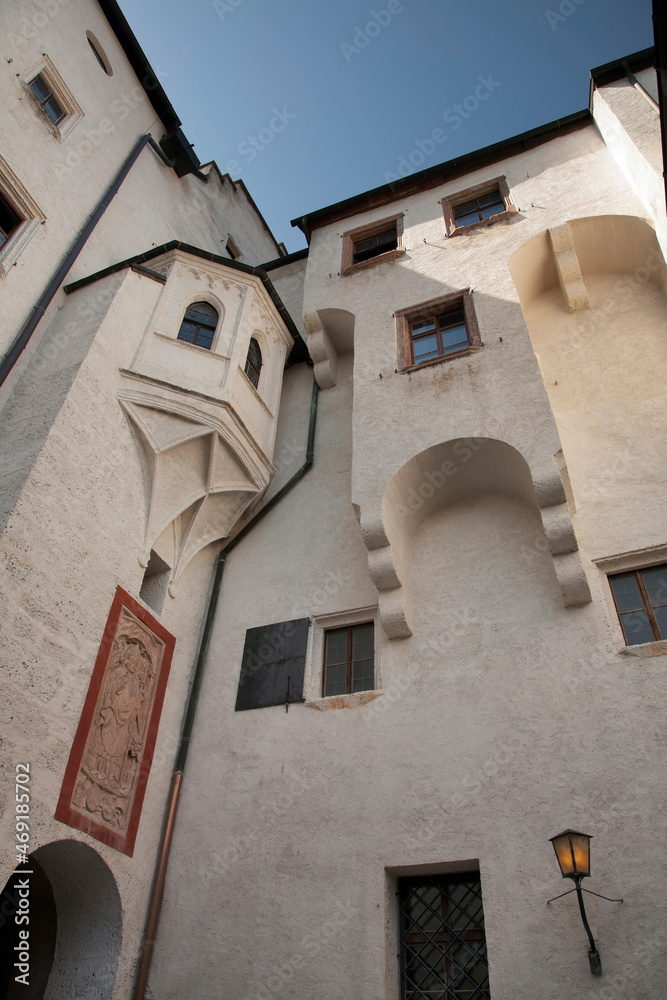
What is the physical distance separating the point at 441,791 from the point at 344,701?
161 centimetres

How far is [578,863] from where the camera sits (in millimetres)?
5797

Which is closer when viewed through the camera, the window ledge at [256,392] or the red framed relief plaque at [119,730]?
the red framed relief plaque at [119,730]

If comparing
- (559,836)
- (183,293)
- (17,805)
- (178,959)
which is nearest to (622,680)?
(559,836)

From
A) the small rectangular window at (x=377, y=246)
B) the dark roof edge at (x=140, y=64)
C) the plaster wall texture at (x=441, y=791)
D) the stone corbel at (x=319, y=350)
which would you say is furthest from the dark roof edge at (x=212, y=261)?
the dark roof edge at (x=140, y=64)

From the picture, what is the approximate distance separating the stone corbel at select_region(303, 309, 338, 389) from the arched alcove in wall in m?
3.52

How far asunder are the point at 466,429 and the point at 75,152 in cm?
860

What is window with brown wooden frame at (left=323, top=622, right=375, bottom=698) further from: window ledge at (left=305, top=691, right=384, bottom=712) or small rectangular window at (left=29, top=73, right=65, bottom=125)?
small rectangular window at (left=29, top=73, right=65, bottom=125)

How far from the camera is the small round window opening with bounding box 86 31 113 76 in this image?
13477 millimetres

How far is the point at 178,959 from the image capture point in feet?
24.0

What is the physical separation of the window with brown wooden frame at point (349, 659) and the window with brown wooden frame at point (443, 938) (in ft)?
7.42

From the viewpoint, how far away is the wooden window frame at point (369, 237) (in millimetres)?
12703

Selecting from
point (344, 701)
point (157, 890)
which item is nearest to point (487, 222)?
point (344, 701)

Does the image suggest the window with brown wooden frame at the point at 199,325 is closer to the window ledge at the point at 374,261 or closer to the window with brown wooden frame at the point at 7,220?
the window with brown wooden frame at the point at 7,220

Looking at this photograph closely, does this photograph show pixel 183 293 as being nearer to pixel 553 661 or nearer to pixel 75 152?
pixel 75 152
